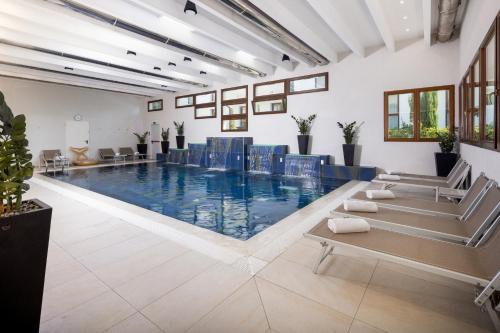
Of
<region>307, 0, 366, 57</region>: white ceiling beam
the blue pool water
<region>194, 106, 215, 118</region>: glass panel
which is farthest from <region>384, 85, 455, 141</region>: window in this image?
<region>194, 106, 215, 118</region>: glass panel

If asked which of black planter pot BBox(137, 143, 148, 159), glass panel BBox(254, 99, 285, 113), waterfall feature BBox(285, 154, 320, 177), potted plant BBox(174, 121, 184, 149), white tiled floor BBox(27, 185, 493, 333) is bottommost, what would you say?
white tiled floor BBox(27, 185, 493, 333)

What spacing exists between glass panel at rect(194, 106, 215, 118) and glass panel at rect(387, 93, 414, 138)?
7.13 meters

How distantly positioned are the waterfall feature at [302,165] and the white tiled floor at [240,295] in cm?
569

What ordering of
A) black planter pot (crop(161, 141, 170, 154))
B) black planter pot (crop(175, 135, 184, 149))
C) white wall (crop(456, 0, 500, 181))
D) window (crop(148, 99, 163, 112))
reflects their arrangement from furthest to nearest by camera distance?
window (crop(148, 99, 163, 112)), black planter pot (crop(161, 141, 170, 154)), black planter pot (crop(175, 135, 184, 149)), white wall (crop(456, 0, 500, 181))

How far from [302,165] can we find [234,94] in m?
4.39

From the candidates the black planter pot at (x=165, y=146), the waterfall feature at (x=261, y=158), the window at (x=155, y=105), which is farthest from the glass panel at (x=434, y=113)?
the window at (x=155, y=105)

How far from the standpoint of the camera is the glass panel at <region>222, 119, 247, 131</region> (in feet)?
35.3

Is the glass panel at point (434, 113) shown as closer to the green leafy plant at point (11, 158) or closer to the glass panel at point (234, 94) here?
the glass panel at point (234, 94)

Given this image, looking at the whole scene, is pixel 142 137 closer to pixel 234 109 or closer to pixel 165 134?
pixel 165 134

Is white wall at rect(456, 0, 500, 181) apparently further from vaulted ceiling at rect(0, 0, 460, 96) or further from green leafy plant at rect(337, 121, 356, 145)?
green leafy plant at rect(337, 121, 356, 145)

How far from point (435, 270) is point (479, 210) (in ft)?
3.97

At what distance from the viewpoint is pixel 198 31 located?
249 inches

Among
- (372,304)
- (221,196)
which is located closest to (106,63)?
(221,196)

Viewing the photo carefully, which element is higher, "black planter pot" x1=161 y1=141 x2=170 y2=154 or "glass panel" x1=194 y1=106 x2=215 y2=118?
"glass panel" x1=194 y1=106 x2=215 y2=118
